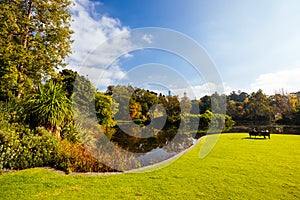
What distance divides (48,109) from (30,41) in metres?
4.52

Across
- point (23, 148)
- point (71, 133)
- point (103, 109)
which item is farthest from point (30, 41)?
point (103, 109)

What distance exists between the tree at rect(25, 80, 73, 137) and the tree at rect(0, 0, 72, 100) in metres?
1.56

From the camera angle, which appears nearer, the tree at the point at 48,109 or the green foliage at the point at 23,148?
the green foliage at the point at 23,148

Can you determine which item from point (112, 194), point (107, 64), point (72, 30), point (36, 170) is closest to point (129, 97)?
point (72, 30)

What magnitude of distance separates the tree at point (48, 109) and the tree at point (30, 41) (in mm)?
1562

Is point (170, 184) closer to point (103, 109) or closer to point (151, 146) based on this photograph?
point (151, 146)

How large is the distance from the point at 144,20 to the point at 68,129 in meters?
6.35

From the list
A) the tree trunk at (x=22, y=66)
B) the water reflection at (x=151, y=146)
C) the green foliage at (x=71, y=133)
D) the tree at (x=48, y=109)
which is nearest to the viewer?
the tree at (x=48, y=109)

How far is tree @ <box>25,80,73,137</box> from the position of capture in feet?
20.3

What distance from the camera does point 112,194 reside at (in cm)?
328

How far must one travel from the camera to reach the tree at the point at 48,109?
6199mm

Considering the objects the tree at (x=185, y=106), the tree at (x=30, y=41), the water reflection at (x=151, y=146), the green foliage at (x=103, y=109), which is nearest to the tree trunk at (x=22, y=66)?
the tree at (x=30, y=41)

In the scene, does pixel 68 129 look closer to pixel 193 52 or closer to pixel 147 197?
pixel 147 197

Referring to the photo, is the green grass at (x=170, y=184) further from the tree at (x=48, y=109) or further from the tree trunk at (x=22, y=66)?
the tree trunk at (x=22, y=66)
